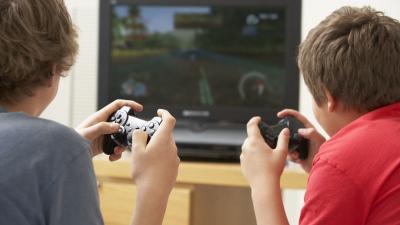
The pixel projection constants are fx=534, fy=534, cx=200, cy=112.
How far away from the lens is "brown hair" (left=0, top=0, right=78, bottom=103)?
0.69 metres

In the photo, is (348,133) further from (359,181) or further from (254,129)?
(254,129)

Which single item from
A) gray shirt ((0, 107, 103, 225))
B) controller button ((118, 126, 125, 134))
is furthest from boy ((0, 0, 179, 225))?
controller button ((118, 126, 125, 134))

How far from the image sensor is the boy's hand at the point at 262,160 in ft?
3.00

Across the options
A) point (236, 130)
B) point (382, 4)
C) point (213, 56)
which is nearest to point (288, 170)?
point (236, 130)

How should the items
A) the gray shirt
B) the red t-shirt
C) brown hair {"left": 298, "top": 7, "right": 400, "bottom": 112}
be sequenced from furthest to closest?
brown hair {"left": 298, "top": 7, "right": 400, "bottom": 112}, the red t-shirt, the gray shirt

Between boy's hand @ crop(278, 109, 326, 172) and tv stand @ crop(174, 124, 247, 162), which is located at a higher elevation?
boy's hand @ crop(278, 109, 326, 172)

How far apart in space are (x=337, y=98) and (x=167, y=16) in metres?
1.22

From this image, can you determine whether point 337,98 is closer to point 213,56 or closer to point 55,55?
point 55,55

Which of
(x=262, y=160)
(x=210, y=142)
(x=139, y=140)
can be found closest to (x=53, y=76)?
(x=139, y=140)

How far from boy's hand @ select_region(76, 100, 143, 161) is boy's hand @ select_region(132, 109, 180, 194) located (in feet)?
0.42

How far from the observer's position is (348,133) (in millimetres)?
800

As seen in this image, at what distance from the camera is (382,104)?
0.89 m

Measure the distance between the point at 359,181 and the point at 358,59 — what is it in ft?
0.74

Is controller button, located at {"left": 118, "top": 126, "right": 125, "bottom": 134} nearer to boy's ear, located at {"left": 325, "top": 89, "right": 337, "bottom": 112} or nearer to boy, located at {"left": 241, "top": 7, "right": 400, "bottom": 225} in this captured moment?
boy, located at {"left": 241, "top": 7, "right": 400, "bottom": 225}
